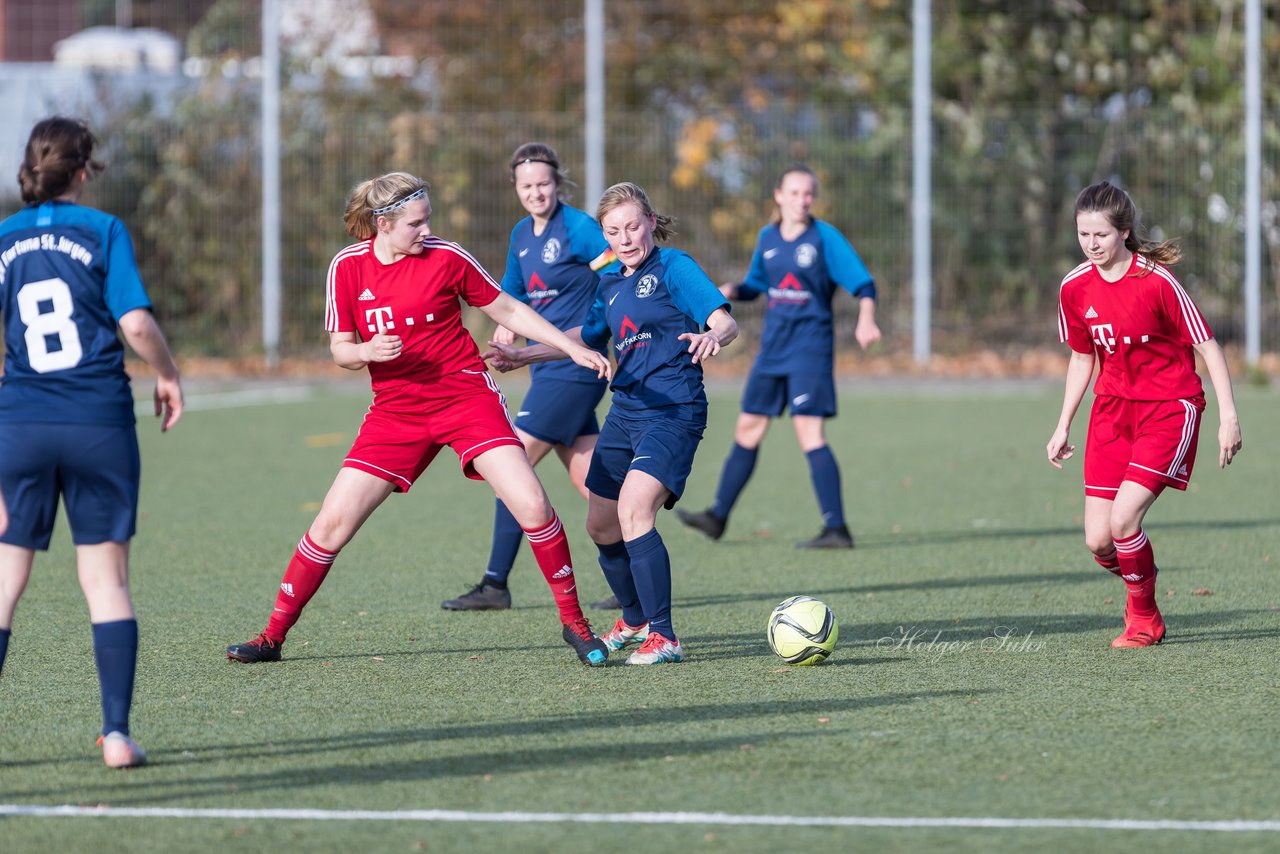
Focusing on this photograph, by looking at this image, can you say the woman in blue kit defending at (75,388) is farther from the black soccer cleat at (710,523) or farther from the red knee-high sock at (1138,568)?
the black soccer cleat at (710,523)

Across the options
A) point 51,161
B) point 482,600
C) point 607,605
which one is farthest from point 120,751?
point 607,605

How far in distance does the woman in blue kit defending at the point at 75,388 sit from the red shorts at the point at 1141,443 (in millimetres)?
3490

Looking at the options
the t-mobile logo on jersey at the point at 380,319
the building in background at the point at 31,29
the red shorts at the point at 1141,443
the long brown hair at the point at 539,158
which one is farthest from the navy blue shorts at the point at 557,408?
the building in background at the point at 31,29

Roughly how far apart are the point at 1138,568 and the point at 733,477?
345cm

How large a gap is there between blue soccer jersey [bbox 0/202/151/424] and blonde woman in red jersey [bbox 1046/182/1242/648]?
3.45 meters

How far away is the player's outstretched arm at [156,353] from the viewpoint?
483cm

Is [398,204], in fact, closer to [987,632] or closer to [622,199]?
[622,199]

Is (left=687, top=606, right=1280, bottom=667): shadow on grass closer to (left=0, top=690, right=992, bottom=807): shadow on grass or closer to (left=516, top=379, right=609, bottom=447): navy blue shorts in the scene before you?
(left=0, top=690, right=992, bottom=807): shadow on grass

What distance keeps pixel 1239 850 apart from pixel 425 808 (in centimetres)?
199

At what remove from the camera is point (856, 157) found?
20953 mm

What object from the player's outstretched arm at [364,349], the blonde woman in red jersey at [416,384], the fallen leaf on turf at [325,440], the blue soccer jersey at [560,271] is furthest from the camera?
the fallen leaf on turf at [325,440]

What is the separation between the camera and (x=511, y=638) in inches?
280

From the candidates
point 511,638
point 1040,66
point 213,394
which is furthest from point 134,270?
point 1040,66

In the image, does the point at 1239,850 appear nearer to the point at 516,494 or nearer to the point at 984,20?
the point at 516,494
